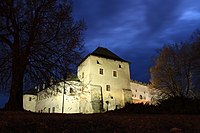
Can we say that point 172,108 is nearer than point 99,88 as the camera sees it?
Yes

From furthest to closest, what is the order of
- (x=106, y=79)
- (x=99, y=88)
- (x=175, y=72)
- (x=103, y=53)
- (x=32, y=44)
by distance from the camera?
(x=103, y=53) → (x=106, y=79) → (x=99, y=88) → (x=175, y=72) → (x=32, y=44)

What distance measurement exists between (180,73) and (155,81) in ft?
15.5

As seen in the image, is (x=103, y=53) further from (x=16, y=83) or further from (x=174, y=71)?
(x=16, y=83)

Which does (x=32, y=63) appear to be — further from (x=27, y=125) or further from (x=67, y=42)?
(x=27, y=125)

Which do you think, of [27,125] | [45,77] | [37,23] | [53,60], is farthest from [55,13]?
[27,125]

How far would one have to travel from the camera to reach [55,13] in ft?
49.6

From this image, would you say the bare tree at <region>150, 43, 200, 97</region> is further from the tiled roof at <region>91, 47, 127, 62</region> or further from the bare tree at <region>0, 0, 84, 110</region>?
the bare tree at <region>0, 0, 84, 110</region>

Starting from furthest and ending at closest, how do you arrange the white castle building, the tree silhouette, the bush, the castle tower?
the castle tower → the white castle building → the tree silhouette → the bush

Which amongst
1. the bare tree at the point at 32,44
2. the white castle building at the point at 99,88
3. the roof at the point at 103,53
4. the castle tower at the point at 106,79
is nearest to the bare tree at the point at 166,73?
the white castle building at the point at 99,88

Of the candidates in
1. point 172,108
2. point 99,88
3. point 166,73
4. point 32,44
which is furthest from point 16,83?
point 99,88

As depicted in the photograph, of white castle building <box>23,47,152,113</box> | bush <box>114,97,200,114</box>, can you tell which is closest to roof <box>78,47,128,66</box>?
white castle building <box>23,47,152,113</box>

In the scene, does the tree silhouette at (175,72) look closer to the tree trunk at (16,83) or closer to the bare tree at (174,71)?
the bare tree at (174,71)

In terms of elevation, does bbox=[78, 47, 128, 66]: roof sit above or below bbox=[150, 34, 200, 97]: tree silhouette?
above

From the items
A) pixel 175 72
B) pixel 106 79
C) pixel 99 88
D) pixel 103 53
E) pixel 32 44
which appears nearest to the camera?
pixel 32 44
